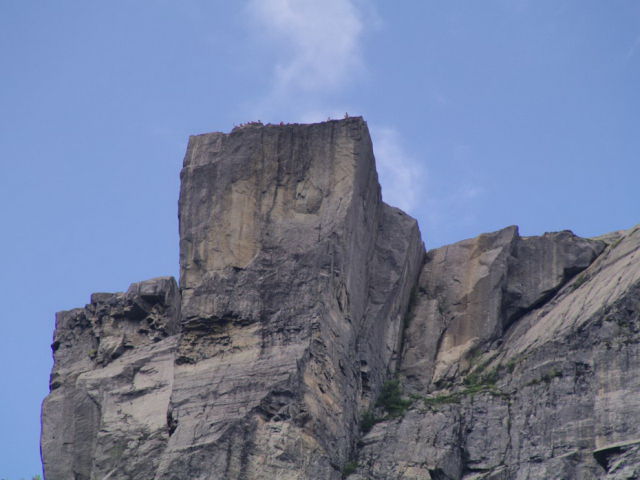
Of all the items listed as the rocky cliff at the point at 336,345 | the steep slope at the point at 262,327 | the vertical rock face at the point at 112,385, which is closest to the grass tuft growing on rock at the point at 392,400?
the rocky cliff at the point at 336,345

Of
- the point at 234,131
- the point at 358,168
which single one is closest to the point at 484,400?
the point at 358,168

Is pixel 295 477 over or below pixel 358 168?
below

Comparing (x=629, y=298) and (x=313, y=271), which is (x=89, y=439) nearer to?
(x=313, y=271)

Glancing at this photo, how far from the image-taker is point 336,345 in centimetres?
6456

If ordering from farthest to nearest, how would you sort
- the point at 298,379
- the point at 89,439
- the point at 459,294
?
the point at 459,294
the point at 89,439
the point at 298,379

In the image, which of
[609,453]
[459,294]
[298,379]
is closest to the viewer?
[609,453]

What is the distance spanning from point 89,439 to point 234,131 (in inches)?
559

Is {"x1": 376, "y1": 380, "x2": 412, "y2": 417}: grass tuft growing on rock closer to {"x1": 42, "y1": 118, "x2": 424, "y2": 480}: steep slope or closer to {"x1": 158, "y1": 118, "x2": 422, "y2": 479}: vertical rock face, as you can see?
{"x1": 42, "y1": 118, "x2": 424, "y2": 480}: steep slope

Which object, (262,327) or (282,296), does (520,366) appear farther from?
(262,327)

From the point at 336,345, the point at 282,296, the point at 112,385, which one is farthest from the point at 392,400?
the point at 112,385

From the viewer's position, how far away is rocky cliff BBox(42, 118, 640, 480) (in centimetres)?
6062

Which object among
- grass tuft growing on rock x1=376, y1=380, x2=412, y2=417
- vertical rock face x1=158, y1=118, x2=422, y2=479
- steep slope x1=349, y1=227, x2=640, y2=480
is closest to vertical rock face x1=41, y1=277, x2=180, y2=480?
vertical rock face x1=158, y1=118, x2=422, y2=479

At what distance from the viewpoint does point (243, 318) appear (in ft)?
212

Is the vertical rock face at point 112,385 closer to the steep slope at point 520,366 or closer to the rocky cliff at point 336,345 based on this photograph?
the rocky cliff at point 336,345
